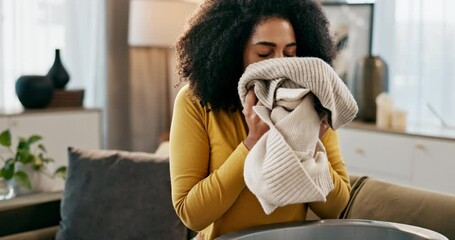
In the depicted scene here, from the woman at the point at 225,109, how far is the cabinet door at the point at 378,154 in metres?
1.80

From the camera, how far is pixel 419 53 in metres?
3.24

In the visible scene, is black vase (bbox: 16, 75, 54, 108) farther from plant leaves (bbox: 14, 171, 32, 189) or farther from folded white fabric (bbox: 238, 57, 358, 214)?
folded white fabric (bbox: 238, 57, 358, 214)

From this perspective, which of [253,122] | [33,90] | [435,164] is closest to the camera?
[253,122]

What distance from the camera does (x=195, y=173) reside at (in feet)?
3.92

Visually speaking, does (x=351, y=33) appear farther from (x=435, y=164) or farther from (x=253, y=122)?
(x=253, y=122)

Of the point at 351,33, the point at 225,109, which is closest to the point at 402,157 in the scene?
the point at 351,33

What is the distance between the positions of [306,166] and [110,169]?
3.80 ft

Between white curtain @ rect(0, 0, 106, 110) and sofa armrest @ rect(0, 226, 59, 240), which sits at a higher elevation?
white curtain @ rect(0, 0, 106, 110)

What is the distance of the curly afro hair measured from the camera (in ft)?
3.86

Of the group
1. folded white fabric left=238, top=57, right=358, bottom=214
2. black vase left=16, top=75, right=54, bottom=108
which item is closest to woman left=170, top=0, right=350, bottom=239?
folded white fabric left=238, top=57, right=358, bottom=214

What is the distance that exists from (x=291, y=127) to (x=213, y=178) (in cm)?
24

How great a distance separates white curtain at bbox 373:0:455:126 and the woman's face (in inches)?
86.2

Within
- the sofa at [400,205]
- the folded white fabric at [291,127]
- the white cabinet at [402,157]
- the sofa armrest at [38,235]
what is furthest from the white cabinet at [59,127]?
the folded white fabric at [291,127]

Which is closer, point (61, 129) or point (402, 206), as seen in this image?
point (402, 206)
